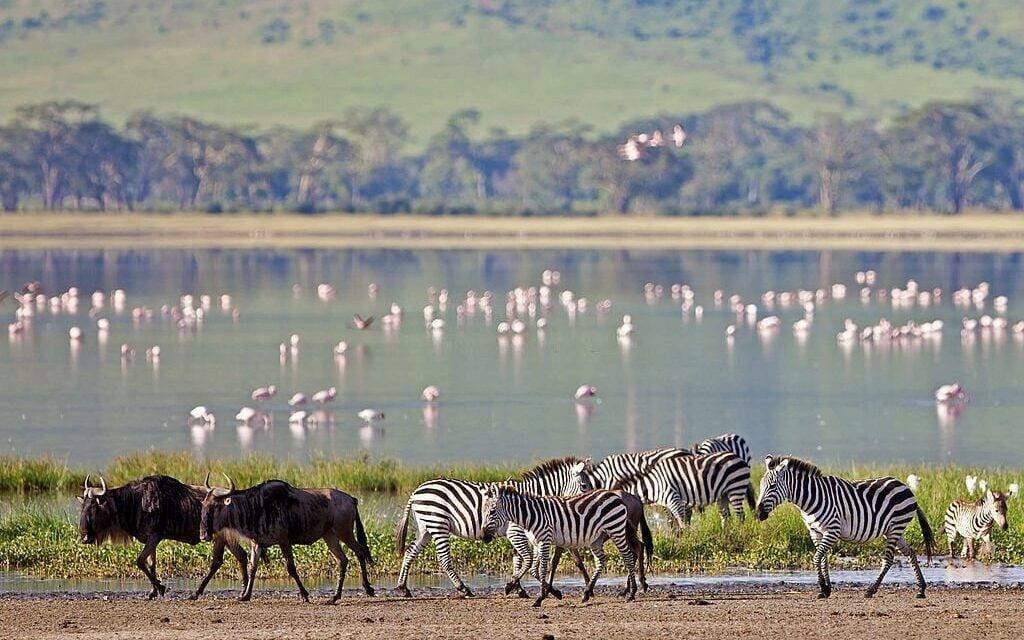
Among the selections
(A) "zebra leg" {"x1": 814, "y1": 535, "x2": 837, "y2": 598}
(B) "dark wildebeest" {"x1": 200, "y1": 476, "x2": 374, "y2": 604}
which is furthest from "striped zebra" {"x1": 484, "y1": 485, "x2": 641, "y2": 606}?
(A) "zebra leg" {"x1": 814, "y1": 535, "x2": 837, "y2": 598}

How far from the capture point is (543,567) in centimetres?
1287

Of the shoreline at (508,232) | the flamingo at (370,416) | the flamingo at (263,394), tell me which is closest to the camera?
the flamingo at (370,416)

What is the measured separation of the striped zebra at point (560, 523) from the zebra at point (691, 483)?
186 cm

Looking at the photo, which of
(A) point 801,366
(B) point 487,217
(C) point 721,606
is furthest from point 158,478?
(B) point 487,217

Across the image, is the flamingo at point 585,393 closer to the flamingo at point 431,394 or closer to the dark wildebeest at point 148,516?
the flamingo at point 431,394

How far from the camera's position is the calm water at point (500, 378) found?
25.8 meters

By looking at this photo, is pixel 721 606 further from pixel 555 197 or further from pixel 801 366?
pixel 555 197

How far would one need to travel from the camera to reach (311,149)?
13262 centimetres

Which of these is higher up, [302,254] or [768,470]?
[302,254]

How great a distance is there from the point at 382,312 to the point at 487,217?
197 feet

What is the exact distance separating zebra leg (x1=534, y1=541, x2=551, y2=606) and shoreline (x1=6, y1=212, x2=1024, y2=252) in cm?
8246

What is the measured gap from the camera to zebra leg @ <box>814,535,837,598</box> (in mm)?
13188

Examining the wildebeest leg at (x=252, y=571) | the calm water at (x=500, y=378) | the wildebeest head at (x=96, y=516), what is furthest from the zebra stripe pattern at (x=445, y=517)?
Answer: the calm water at (x=500, y=378)

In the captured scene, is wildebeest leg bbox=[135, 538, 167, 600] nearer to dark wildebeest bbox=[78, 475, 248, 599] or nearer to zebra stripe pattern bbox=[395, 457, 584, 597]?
dark wildebeest bbox=[78, 475, 248, 599]
